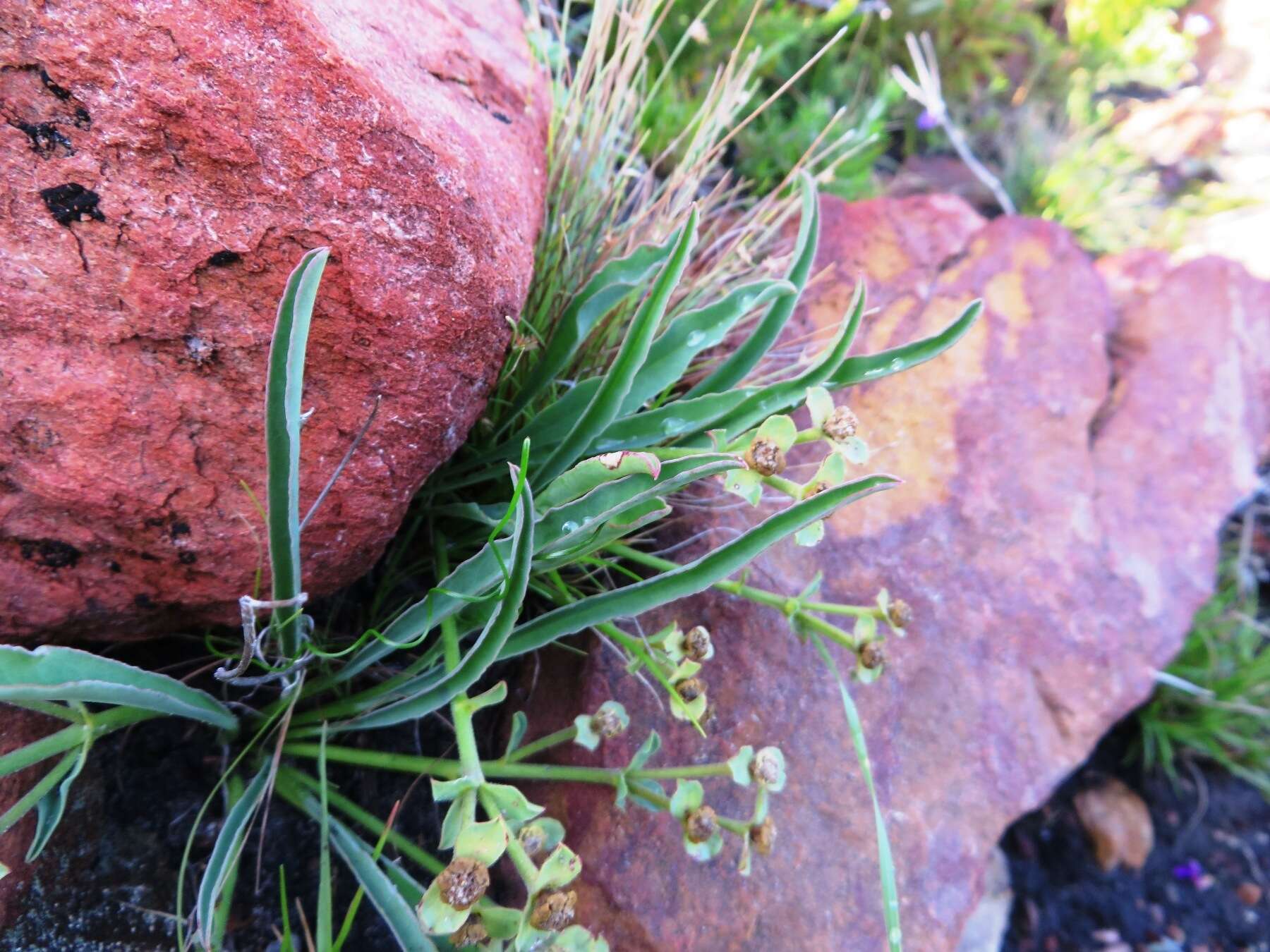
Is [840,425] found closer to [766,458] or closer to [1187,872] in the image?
[766,458]

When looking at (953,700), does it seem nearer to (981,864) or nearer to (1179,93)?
(981,864)

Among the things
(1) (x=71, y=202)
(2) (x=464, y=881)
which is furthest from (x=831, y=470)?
(1) (x=71, y=202)

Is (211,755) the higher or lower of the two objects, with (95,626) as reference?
lower

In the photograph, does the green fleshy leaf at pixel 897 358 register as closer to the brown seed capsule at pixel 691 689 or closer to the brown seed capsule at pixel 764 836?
the brown seed capsule at pixel 691 689

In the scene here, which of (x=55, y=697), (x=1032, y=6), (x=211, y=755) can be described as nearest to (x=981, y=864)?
(x=211, y=755)

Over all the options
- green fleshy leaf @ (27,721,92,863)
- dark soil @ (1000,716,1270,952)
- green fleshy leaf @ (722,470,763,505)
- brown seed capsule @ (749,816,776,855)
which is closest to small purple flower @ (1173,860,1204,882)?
dark soil @ (1000,716,1270,952)

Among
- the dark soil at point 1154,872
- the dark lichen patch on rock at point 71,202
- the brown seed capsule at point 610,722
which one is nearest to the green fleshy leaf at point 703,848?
the brown seed capsule at point 610,722
